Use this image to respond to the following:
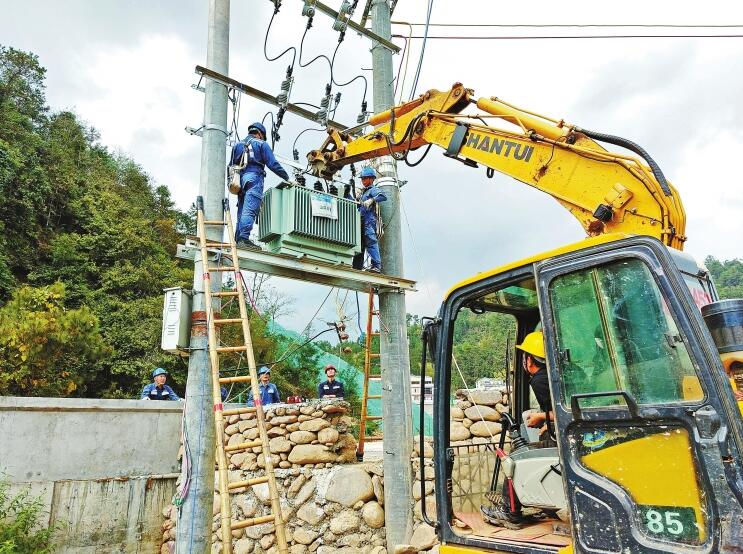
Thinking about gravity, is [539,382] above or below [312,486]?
above

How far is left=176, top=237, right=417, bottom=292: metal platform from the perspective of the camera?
591cm

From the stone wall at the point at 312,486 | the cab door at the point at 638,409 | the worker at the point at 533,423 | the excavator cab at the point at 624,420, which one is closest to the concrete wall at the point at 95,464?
the stone wall at the point at 312,486

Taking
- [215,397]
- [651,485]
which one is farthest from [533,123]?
[215,397]

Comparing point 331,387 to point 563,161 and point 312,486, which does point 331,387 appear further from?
point 563,161

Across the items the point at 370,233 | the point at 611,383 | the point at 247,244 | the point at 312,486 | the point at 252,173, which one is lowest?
the point at 312,486

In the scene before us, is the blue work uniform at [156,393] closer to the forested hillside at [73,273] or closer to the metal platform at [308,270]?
the forested hillside at [73,273]

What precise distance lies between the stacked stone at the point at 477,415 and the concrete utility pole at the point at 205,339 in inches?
117

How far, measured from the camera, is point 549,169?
3801 millimetres

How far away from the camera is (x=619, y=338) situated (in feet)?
8.03

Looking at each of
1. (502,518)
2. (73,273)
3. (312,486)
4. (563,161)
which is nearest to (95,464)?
(312,486)

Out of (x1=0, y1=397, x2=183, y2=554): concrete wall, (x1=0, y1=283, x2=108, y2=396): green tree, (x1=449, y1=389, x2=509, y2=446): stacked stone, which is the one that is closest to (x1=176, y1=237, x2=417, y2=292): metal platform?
(x1=449, y1=389, x2=509, y2=446): stacked stone

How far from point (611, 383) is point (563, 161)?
187 centimetres

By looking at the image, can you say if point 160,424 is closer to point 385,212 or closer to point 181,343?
point 181,343

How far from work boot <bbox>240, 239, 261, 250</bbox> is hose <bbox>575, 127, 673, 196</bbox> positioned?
3.71m
